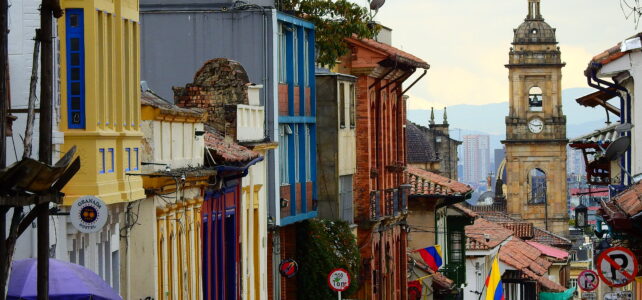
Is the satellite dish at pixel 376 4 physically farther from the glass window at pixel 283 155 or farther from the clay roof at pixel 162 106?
the clay roof at pixel 162 106

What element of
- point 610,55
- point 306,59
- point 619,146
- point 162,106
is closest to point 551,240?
point 306,59

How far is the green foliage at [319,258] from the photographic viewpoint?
41469mm

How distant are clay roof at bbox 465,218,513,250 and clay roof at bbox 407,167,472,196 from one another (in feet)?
22.5

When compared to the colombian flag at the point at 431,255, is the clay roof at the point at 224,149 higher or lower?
higher

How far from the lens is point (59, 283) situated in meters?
18.3

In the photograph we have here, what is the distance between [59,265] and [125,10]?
5.36 m

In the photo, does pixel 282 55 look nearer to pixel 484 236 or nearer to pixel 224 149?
pixel 224 149

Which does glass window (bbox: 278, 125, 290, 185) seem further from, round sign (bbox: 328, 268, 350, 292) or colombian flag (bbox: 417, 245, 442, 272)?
colombian flag (bbox: 417, 245, 442, 272)

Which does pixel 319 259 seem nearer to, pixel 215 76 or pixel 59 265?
pixel 215 76

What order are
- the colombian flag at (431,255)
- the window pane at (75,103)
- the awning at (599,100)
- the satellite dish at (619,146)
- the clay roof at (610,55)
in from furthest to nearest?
the colombian flag at (431,255) → the awning at (599,100) → the satellite dish at (619,146) → the clay roof at (610,55) → the window pane at (75,103)

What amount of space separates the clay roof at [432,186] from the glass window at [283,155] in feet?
68.3

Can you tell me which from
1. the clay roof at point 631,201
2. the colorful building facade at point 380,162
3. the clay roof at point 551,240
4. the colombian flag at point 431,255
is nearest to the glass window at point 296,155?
the colorful building facade at point 380,162

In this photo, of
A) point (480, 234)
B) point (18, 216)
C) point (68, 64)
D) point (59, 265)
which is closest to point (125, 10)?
point (68, 64)

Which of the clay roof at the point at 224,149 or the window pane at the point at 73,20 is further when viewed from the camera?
the clay roof at the point at 224,149
